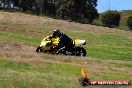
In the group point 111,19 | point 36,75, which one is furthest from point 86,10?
point 36,75

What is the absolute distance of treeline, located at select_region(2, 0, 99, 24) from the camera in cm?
7138

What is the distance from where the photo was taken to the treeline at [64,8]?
71.4 m

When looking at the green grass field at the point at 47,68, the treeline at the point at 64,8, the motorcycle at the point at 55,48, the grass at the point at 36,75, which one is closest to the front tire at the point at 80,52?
the motorcycle at the point at 55,48

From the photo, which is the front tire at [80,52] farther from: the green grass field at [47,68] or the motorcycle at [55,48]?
the green grass field at [47,68]

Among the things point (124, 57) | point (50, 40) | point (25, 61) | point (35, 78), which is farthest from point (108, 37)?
point (35, 78)

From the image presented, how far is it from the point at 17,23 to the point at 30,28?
3.30 m

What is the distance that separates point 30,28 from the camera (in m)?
45.8

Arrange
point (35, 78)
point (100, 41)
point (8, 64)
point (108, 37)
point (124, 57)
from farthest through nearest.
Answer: point (108, 37), point (100, 41), point (124, 57), point (8, 64), point (35, 78)

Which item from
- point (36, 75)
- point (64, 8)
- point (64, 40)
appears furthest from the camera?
point (64, 8)

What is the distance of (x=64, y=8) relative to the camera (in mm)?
71938

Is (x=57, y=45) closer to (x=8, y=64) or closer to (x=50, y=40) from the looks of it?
(x=50, y=40)

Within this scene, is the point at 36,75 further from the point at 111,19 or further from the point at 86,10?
the point at 111,19

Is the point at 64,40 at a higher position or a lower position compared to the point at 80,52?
higher

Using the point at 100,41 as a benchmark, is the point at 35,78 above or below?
above
